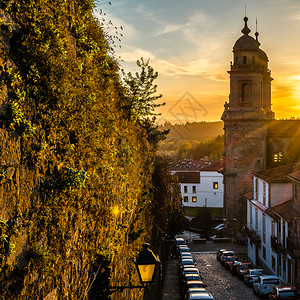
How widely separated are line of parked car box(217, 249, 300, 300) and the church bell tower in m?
13.2

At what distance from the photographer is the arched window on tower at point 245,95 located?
50688mm

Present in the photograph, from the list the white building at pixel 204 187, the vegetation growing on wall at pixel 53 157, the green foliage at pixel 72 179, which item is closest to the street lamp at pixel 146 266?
the vegetation growing on wall at pixel 53 157

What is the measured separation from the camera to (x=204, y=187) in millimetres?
84875

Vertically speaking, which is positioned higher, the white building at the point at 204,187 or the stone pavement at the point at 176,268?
the white building at the point at 204,187

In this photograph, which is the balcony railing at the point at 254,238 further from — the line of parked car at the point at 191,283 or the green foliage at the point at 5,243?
the green foliage at the point at 5,243

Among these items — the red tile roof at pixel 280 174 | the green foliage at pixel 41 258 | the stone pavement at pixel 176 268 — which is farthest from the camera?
the red tile roof at pixel 280 174

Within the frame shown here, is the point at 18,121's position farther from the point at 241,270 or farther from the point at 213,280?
the point at 241,270

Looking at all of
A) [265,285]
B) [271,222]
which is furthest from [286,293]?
[271,222]

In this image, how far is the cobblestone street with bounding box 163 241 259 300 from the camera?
26.5m

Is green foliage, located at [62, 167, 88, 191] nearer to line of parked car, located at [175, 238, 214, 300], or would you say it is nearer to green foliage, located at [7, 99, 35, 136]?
green foliage, located at [7, 99, 35, 136]

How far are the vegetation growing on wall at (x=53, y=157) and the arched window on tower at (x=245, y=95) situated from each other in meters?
45.0

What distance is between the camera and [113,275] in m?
7.39

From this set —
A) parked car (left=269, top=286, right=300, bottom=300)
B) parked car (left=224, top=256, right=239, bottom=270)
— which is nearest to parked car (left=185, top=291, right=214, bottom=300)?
parked car (left=269, top=286, right=300, bottom=300)

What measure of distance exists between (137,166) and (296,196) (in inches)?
747
